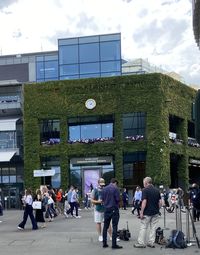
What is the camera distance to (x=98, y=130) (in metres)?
49.8

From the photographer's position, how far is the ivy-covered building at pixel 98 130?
4834cm

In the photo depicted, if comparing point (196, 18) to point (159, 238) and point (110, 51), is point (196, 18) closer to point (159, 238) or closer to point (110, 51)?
point (159, 238)

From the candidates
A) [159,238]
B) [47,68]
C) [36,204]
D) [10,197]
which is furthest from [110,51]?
[159,238]

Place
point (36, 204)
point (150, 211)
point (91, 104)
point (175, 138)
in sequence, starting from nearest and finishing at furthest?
point (150, 211)
point (36, 204)
point (91, 104)
point (175, 138)

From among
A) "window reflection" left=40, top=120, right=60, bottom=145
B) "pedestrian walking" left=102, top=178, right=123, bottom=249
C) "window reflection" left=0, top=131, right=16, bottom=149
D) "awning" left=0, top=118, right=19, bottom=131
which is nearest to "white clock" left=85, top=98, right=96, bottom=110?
"window reflection" left=40, top=120, right=60, bottom=145

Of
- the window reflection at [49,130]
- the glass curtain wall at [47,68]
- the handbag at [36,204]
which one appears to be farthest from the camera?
the glass curtain wall at [47,68]

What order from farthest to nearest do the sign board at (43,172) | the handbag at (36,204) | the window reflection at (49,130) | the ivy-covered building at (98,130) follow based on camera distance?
1. the window reflection at (49,130)
2. the ivy-covered building at (98,130)
3. the sign board at (43,172)
4. the handbag at (36,204)

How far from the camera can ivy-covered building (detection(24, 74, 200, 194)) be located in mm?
48344

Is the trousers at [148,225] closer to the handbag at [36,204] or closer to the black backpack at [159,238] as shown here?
the black backpack at [159,238]

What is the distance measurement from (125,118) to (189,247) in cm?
3610

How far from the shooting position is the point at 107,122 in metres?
49.9

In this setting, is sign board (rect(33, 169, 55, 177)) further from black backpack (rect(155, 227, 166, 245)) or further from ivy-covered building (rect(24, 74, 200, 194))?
black backpack (rect(155, 227, 166, 245))

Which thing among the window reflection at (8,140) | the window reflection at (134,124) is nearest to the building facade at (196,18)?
the window reflection at (134,124)

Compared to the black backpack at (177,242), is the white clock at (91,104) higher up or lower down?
higher up
